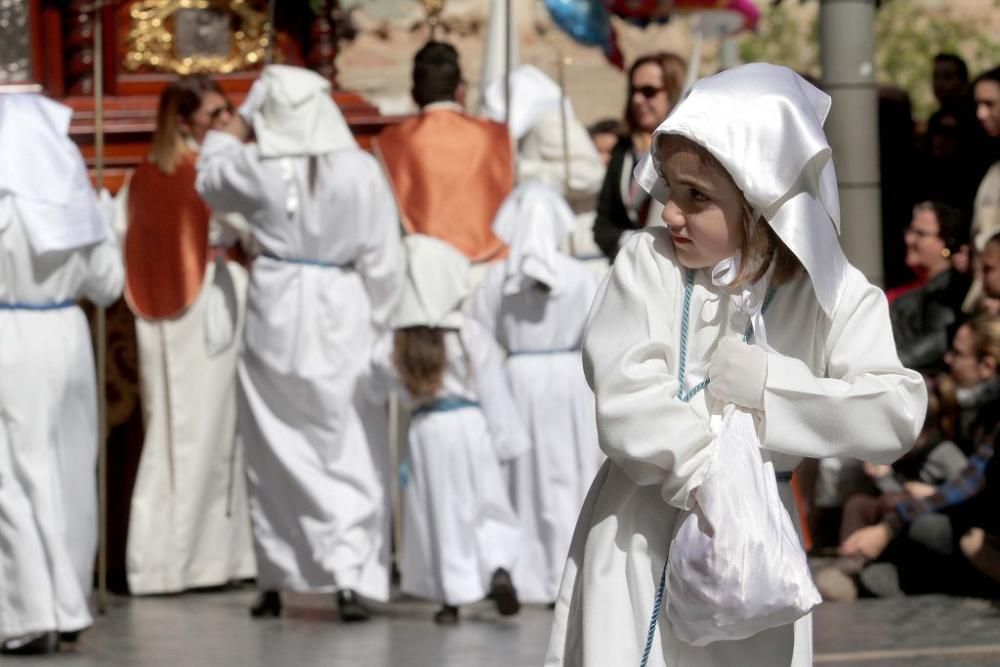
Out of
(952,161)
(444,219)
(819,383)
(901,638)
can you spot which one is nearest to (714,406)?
(819,383)

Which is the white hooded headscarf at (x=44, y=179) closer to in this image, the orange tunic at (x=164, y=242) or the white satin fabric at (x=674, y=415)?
the orange tunic at (x=164, y=242)

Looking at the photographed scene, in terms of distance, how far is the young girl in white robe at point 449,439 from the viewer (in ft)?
30.6

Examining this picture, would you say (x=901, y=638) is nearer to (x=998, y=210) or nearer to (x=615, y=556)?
(x=998, y=210)

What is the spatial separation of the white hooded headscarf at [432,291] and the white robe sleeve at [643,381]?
4.76 meters

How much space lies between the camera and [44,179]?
8.58 metres

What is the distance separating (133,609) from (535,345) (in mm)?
1988

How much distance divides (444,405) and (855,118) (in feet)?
7.98

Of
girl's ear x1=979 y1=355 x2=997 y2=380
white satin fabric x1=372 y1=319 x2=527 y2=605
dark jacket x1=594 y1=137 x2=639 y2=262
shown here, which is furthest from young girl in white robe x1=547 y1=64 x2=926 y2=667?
dark jacket x1=594 y1=137 x2=639 y2=262

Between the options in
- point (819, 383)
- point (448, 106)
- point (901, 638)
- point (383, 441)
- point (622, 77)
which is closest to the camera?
point (819, 383)

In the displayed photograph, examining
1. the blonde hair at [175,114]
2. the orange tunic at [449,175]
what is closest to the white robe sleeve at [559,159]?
the orange tunic at [449,175]

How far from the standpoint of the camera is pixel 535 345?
10055mm

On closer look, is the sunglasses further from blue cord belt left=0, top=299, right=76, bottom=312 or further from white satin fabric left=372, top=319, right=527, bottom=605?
blue cord belt left=0, top=299, right=76, bottom=312

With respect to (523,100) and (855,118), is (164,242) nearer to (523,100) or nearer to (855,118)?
(523,100)

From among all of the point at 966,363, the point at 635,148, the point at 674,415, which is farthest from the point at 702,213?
the point at 635,148
